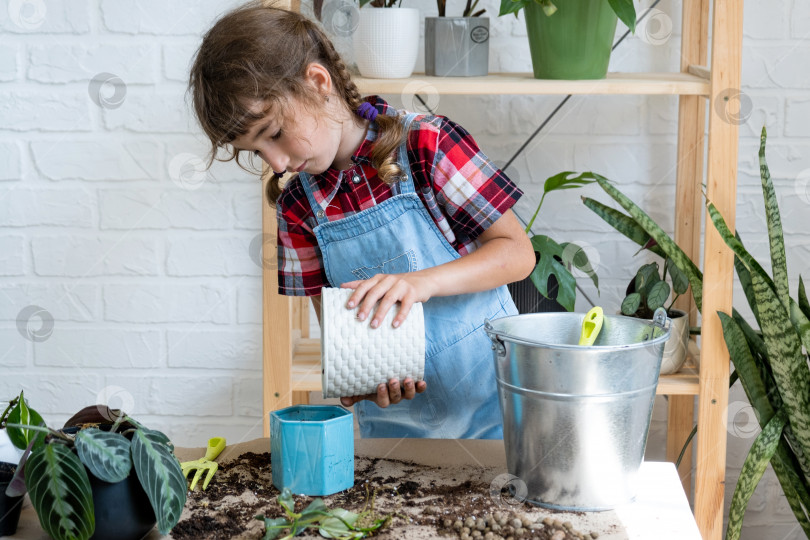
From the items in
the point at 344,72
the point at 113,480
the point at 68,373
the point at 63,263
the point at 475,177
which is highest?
the point at 344,72

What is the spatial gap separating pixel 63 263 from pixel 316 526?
119 centimetres

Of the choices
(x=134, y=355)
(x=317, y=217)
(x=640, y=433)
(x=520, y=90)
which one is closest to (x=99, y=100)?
(x=134, y=355)

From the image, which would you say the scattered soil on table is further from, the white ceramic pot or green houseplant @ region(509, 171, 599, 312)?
the white ceramic pot

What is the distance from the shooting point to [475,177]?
108 cm

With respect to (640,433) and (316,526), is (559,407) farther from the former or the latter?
(316,526)

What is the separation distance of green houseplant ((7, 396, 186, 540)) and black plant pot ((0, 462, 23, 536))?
0.03 meters

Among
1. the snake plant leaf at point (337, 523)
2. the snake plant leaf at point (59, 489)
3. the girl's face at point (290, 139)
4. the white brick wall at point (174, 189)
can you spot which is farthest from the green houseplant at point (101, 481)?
the white brick wall at point (174, 189)

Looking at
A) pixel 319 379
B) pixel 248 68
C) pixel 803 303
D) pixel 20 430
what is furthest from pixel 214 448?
pixel 803 303

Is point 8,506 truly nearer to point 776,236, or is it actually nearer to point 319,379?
point 319,379

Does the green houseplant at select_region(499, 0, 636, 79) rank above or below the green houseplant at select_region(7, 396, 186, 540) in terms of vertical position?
above

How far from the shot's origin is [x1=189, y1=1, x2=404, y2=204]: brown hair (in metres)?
0.93

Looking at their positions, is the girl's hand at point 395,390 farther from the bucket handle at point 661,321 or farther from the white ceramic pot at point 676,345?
the white ceramic pot at point 676,345

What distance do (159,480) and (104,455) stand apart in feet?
0.15

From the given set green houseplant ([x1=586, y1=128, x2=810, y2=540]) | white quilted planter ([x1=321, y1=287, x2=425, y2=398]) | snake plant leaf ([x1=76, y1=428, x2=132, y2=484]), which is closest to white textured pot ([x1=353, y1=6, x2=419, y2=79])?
→ green houseplant ([x1=586, y1=128, x2=810, y2=540])
